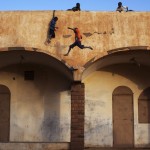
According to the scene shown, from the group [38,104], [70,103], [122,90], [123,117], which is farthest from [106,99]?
[38,104]

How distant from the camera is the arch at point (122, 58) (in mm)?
12406

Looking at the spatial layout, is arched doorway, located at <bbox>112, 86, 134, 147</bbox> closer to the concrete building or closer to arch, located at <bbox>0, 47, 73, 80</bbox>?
the concrete building

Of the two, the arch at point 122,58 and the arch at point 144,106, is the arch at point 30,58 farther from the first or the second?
the arch at point 144,106

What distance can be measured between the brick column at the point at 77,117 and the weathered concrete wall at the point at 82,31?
0.85 m

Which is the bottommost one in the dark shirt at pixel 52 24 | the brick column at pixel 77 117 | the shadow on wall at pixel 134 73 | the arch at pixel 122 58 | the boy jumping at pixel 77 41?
the brick column at pixel 77 117

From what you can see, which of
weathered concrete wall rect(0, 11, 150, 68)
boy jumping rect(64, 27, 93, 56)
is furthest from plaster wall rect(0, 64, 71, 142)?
boy jumping rect(64, 27, 93, 56)

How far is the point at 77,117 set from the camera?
40.5ft

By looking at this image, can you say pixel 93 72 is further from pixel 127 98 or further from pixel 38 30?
pixel 38 30

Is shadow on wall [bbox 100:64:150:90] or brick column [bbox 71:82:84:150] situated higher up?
shadow on wall [bbox 100:64:150:90]

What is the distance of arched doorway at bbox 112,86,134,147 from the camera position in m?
14.5

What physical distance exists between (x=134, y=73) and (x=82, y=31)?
3.25 metres

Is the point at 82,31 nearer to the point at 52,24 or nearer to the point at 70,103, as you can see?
the point at 52,24

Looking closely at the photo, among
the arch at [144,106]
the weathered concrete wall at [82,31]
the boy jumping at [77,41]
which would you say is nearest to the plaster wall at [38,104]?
the weathered concrete wall at [82,31]

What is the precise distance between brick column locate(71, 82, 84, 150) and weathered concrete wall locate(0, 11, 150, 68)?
0.85 metres
